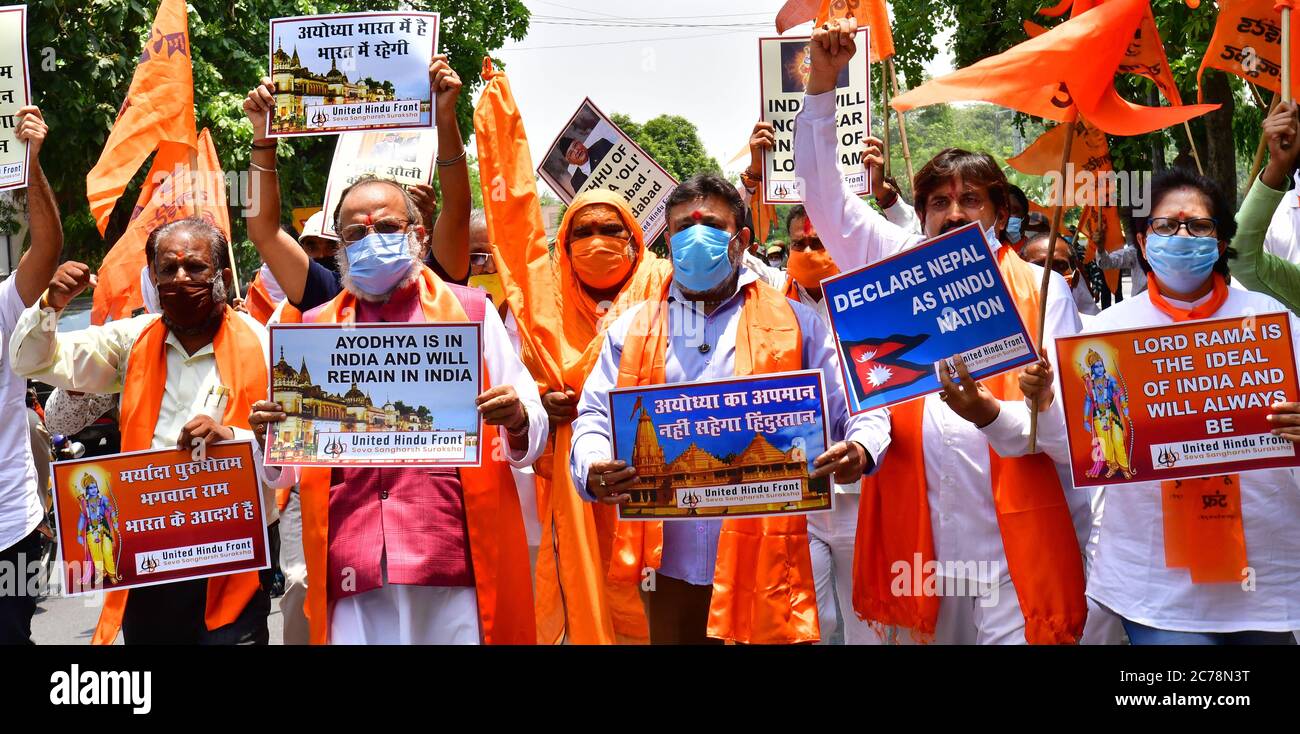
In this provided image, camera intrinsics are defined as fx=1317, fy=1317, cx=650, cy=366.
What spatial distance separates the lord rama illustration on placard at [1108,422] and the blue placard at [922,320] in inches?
10.3

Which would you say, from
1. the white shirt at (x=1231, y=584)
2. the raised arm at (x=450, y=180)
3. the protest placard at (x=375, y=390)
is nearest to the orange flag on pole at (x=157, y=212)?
the raised arm at (x=450, y=180)

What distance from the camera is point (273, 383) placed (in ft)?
12.6

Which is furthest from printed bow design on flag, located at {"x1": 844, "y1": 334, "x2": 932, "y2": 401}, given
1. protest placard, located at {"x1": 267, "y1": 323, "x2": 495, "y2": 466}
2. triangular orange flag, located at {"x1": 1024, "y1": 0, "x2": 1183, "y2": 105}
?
triangular orange flag, located at {"x1": 1024, "y1": 0, "x2": 1183, "y2": 105}

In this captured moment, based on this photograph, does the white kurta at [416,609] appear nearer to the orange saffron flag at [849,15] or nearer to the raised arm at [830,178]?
the raised arm at [830,178]

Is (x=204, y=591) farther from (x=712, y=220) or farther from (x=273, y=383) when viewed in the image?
(x=712, y=220)

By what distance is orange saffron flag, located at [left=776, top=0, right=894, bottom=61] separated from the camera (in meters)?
5.64

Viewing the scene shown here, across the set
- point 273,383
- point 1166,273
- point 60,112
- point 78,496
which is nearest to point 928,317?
point 1166,273

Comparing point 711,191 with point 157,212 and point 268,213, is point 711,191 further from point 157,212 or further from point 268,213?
point 157,212

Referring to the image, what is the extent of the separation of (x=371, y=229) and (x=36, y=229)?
1.30 m

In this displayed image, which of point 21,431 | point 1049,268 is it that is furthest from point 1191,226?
point 21,431

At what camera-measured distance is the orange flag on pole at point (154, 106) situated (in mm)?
5848

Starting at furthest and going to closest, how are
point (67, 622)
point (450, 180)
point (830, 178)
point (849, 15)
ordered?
point (67, 622) → point (849, 15) → point (450, 180) → point (830, 178)

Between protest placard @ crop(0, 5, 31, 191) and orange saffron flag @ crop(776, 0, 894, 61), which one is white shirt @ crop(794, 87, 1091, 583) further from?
protest placard @ crop(0, 5, 31, 191)

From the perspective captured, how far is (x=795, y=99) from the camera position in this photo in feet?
18.3
